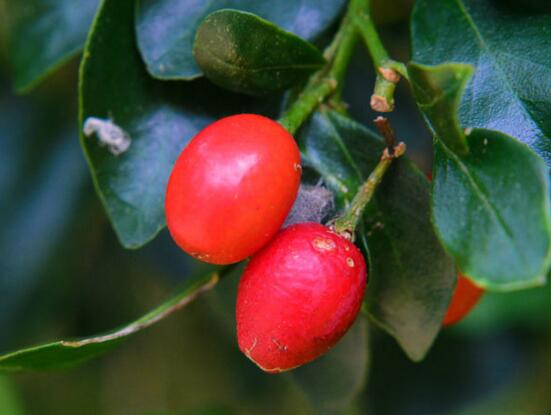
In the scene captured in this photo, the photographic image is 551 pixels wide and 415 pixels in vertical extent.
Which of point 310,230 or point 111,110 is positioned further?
point 111,110

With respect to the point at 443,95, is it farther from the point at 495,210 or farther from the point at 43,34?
the point at 43,34

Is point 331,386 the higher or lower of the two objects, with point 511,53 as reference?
lower

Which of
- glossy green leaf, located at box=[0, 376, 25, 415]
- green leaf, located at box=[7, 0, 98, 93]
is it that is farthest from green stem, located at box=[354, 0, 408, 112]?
glossy green leaf, located at box=[0, 376, 25, 415]

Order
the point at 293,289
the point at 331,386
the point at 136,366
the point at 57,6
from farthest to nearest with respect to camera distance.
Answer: the point at 136,366
the point at 57,6
the point at 331,386
the point at 293,289

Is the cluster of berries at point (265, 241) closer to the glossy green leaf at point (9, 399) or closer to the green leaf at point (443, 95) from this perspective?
the green leaf at point (443, 95)

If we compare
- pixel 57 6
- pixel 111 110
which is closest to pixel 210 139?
pixel 111 110

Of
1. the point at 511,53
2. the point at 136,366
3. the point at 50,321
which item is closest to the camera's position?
the point at 511,53

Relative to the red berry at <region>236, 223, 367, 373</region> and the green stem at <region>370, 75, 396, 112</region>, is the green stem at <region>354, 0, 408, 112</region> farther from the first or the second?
the red berry at <region>236, 223, 367, 373</region>

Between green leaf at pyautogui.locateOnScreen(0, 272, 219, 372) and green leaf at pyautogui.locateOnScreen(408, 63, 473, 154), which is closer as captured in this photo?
green leaf at pyautogui.locateOnScreen(408, 63, 473, 154)

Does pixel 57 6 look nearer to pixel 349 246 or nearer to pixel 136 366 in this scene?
pixel 349 246
